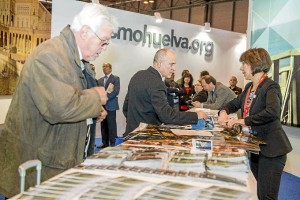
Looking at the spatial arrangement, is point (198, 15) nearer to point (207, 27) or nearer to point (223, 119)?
point (207, 27)

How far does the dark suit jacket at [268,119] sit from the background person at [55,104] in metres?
1.36

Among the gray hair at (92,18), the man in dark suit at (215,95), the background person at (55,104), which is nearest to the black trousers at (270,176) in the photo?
the background person at (55,104)

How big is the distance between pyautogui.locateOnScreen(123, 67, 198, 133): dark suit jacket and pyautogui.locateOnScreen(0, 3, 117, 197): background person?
3.23ft

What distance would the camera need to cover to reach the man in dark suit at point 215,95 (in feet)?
17.5

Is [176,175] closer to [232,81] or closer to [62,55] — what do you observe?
[62,55]

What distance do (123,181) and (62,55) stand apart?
0.65m

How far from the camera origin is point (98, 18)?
169cm

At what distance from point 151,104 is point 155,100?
0.43 feet

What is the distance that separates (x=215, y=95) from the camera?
5602mm

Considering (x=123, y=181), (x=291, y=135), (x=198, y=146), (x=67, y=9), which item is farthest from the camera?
(x=67, y=9)

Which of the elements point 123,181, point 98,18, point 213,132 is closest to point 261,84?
point 213,132

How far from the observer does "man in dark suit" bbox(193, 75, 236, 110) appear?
17.5ft

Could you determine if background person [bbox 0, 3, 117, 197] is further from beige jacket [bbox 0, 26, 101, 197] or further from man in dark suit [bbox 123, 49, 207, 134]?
man in dark suit [bbox 123, 49, 207, 134]

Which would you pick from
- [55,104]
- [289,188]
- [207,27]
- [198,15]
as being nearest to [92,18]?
[55,104]
